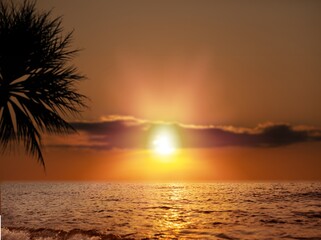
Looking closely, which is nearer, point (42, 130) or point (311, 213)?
point (42, 130)

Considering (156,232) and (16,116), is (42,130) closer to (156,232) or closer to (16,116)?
(16,116)

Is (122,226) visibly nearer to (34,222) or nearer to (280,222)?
(34,222)

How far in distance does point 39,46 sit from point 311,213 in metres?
22.7

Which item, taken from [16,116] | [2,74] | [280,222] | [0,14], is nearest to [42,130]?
[16,116]

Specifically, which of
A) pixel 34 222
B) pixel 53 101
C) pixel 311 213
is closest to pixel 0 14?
pixel 53 101

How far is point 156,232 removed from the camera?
20578 mm

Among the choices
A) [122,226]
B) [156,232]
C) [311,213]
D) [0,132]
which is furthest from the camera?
[311,213]

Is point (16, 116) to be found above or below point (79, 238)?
above

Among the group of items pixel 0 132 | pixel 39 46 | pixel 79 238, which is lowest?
pixel 79 238

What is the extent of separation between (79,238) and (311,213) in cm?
1936

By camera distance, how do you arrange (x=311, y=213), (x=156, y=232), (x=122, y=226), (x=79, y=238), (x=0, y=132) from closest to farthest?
1. (x=0, y=132)
2. (x=79, y=238)
3. (x=156, y=232)
4. (x=122, y=226)
5. (x=311, y=213)

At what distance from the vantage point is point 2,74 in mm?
13961

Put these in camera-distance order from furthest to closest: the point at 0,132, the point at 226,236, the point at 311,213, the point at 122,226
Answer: the point at 311,213
the point at 122,226
the point at 226,236
the point at 0,132

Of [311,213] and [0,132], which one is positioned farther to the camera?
[311,213]
